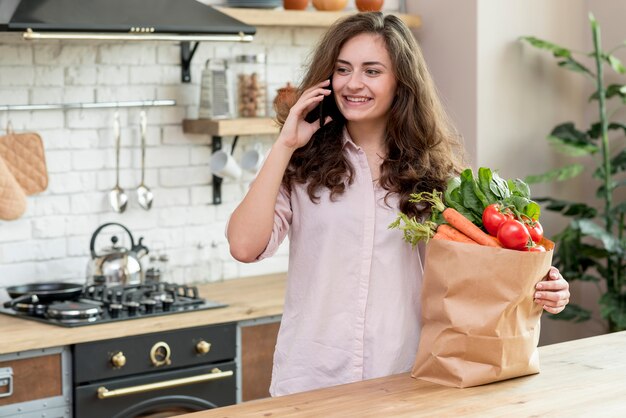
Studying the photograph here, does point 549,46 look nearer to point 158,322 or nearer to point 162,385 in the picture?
point 158,322

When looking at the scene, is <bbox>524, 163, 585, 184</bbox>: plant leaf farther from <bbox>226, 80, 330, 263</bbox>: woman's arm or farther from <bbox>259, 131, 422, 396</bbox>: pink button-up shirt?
<bbox>226, 80, 330, 263</bbox>: woman's arm

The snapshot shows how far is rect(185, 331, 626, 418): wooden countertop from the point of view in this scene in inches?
81.4

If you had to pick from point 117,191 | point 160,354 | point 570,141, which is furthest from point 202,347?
point 570,141

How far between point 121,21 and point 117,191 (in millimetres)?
766

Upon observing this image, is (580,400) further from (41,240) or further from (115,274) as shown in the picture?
(41,240)

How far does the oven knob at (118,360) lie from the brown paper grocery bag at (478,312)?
4.62 feet

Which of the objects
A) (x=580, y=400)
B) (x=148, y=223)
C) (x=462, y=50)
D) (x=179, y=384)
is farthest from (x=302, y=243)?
(x=462, y=50)

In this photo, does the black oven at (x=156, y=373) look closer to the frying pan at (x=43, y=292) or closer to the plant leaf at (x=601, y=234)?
the frying pan at (x=43, y=292)

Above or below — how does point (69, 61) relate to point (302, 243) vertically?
above

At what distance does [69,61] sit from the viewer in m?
3.95

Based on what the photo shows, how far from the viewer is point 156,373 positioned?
138 inches

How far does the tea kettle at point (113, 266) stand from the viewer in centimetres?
383

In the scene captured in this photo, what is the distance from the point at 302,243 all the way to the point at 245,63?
73.5 inches

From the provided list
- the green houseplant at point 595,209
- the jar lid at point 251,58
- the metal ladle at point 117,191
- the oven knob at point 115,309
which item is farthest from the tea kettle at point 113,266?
the green houseplant at point 595,209
